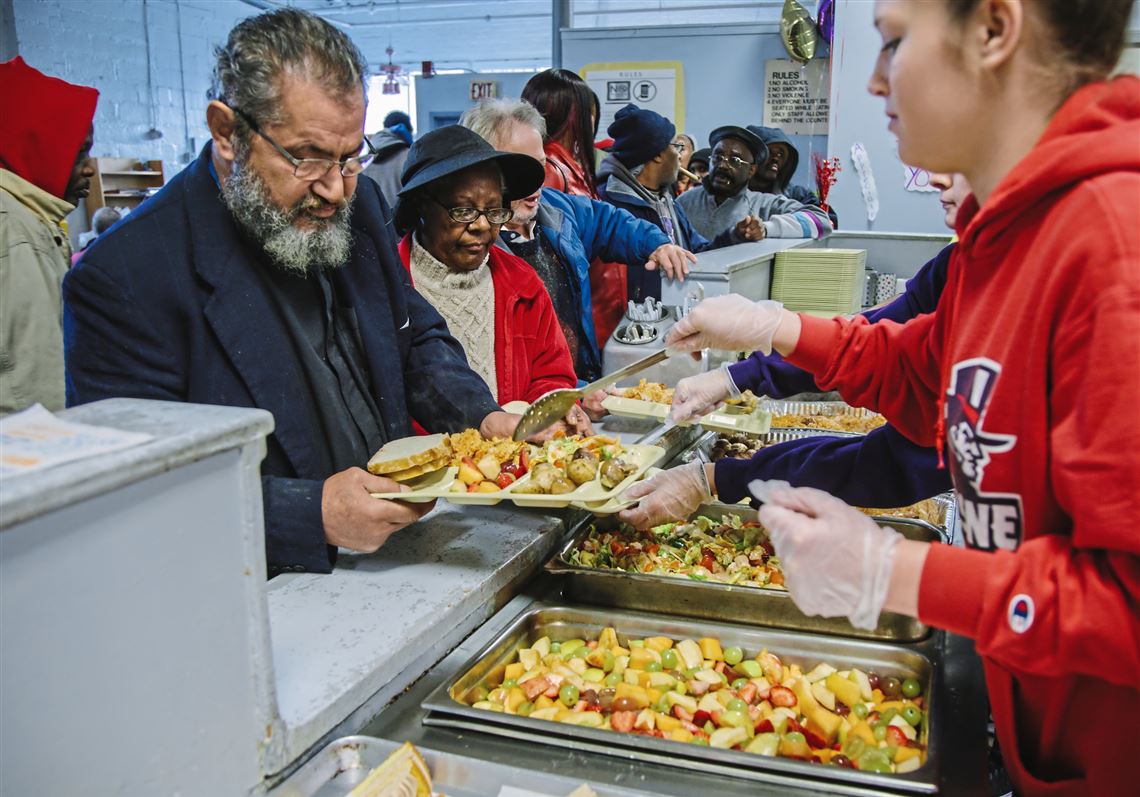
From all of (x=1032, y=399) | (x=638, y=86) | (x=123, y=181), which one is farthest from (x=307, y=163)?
(x=123, y=181)

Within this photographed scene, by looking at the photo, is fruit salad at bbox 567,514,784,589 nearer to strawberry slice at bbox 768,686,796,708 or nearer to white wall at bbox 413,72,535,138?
strawberry slice at bbox 768,686,796,708

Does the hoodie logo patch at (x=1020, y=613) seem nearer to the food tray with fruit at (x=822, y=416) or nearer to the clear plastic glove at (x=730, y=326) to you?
the clear plastic glove at (x=730, y=326)

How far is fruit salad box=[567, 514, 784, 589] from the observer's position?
1869 millimetres

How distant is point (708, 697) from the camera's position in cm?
142

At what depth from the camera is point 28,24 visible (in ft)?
31.0

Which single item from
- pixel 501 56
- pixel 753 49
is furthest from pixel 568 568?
pixel 501 56

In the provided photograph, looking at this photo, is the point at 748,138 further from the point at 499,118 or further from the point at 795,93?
the point at 499,118

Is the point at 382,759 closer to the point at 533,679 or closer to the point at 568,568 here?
the point at 533,679

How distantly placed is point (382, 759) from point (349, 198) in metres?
1.17

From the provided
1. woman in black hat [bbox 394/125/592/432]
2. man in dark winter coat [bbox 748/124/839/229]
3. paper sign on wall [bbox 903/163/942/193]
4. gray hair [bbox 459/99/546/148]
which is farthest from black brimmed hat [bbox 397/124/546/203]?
paper sign on wall [bbox 903/163/942/193]

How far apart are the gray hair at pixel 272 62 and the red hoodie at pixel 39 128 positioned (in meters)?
2.05

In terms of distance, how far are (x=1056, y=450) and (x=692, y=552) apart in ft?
3.82

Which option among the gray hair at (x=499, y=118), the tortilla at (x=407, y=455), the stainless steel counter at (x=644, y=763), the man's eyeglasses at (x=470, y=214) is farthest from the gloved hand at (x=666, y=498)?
the gray hair at (x=499, y=118)

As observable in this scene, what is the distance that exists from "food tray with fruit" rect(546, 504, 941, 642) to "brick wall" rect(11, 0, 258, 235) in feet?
26.3
